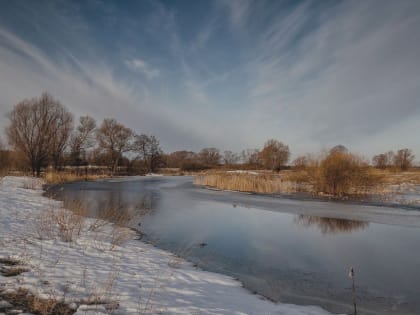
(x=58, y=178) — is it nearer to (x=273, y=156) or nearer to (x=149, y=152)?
(x=149, y=152)

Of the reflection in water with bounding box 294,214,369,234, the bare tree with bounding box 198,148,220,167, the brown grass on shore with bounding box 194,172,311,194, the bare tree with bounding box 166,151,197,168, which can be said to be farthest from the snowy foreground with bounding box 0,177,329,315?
the bare tree with bounding box 198,148,220,167

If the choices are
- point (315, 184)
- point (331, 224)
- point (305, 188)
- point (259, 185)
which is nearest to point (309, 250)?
point (331, 224)

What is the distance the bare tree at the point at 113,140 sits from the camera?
42219mm

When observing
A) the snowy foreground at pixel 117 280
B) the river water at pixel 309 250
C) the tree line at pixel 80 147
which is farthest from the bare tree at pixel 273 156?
the snowy foreground at pixel 117 280

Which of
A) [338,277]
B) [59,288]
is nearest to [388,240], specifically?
[338,277]

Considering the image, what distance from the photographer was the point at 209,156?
80.6m

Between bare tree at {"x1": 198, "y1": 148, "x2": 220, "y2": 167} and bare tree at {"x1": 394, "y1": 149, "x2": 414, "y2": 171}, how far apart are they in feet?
155

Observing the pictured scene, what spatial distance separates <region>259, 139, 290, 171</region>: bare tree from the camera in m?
54.5

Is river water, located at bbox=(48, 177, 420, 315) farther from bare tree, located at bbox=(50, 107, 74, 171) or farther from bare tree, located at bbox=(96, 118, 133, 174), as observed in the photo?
bare tree, located at bbox=(96, 118, 133, 174)

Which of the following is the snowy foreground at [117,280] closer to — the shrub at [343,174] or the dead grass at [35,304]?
the dead grass at [35,304]

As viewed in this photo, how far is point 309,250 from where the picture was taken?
6008 mm

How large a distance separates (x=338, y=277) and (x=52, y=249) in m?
5.30

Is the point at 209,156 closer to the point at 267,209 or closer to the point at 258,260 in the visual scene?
the point at 267,209

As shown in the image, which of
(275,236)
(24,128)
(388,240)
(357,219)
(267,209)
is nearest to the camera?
(388,240)
